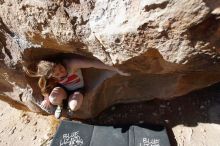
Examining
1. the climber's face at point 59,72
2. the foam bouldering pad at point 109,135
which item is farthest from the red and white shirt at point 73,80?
the foam bouldering pad at point 109,135

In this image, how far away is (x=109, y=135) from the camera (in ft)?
6.50

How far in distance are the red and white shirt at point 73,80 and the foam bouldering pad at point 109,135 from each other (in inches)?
10.8

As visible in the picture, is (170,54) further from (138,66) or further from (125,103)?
(125,103)

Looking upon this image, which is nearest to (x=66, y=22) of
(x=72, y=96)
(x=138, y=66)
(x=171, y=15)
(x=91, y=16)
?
(x=91, y=16)

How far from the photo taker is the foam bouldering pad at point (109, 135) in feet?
6.28

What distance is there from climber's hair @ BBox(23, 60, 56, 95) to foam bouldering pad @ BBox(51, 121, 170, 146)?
31 cm

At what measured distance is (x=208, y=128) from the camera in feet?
6.33

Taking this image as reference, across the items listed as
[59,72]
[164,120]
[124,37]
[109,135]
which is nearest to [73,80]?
[59,72]

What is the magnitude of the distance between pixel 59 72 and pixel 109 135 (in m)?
0.51

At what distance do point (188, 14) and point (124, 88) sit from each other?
95 cm

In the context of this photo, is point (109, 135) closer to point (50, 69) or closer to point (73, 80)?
point (73, 80)

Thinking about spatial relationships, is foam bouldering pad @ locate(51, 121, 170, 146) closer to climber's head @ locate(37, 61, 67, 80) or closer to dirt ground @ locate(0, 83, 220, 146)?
dirt ground @ locate(0, 83, 220, 146)

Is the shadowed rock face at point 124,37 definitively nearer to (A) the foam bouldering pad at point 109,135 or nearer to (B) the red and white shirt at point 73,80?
(B) the red and white shirt at point 73,80

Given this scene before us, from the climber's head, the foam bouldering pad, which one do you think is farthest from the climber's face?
the foam bouldering pad
